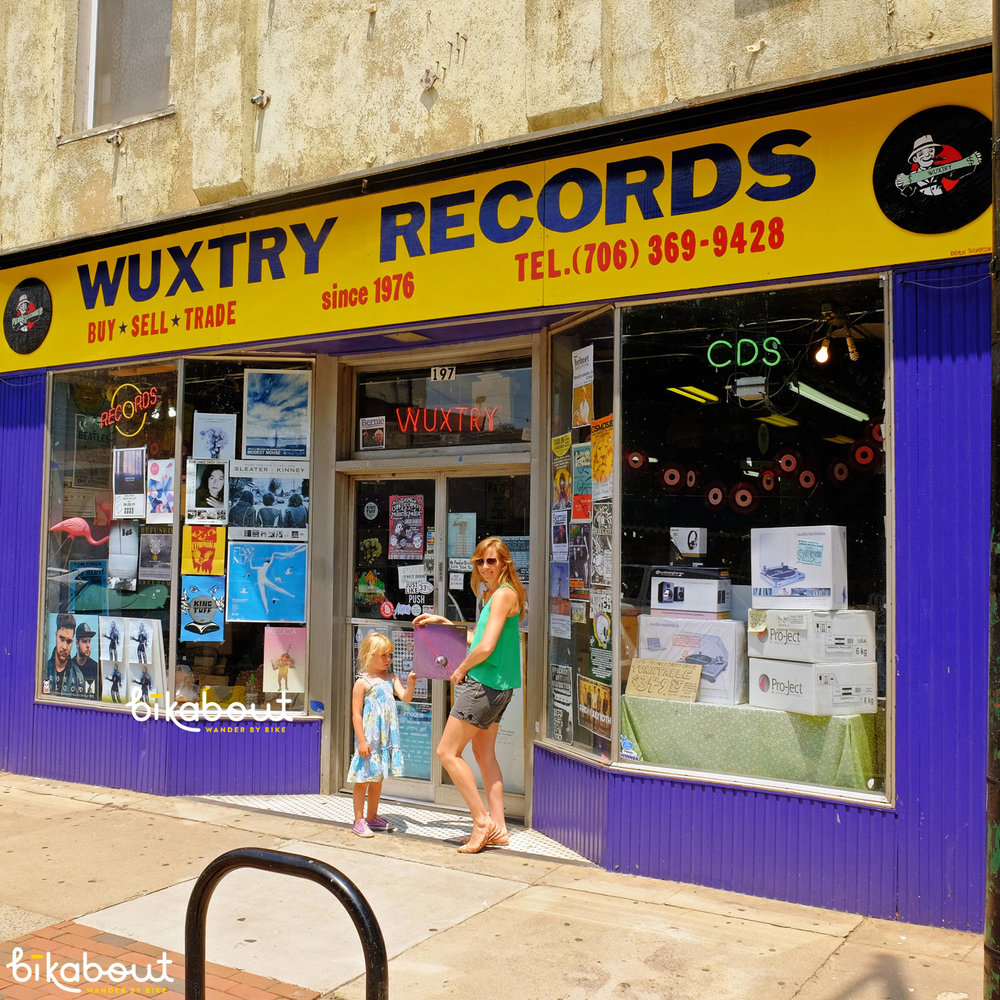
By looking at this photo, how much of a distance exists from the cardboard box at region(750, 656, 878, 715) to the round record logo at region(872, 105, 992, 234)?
7.40 feet

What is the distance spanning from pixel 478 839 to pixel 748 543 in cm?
238

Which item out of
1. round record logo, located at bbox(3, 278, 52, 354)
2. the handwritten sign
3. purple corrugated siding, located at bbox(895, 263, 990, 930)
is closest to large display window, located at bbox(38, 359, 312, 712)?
round record logo, located at bbox(3, 278, 52, 354)

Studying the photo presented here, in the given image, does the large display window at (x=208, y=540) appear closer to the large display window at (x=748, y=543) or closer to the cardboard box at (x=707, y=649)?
the large display window at (x=748, y=543)

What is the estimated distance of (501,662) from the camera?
6.34 meters

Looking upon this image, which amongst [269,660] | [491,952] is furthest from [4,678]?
[491,952]

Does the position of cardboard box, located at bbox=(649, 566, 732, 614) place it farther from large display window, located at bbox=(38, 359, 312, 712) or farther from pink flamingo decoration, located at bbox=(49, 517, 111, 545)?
pink flamingo decoration, located at bbox=(49, 517, 111, 545)

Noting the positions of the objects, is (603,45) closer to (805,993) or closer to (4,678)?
(805,993)

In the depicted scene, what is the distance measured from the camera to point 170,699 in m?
7.82

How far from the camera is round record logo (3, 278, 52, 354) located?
8.70m

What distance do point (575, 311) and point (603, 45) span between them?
1.54m

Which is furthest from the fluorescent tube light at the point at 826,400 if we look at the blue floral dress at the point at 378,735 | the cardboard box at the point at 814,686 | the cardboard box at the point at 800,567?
the blue floral dress at the point at 378,735

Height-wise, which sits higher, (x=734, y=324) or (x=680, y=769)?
Answer: (x=734, y=324)

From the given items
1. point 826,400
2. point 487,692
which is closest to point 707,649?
point 487,692

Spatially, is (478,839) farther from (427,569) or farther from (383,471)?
(383,471)
